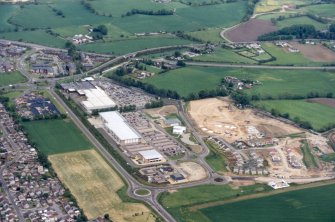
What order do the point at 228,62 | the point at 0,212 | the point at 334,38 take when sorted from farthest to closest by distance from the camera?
the point at 334,38 < the point at 228,62 < the point at 0,212

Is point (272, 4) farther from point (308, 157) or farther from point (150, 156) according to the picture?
point (150, 156)

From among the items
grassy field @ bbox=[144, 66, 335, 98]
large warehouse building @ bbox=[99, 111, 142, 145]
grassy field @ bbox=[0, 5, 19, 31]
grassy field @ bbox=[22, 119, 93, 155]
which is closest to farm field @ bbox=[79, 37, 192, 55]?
grassy field @ bbox=[144, 66, 335, 98]

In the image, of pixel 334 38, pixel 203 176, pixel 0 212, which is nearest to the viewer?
pixel 0 212

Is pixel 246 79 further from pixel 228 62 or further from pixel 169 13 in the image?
pixel 169 13

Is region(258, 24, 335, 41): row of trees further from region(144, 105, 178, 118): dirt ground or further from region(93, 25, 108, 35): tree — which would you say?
region(144, 105, 178, 118): dirt ground

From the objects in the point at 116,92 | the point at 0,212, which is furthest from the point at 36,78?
the point at 0,212

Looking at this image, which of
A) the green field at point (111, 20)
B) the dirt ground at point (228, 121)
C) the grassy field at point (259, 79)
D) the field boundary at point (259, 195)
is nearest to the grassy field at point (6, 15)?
the green field at point (111, 20)
